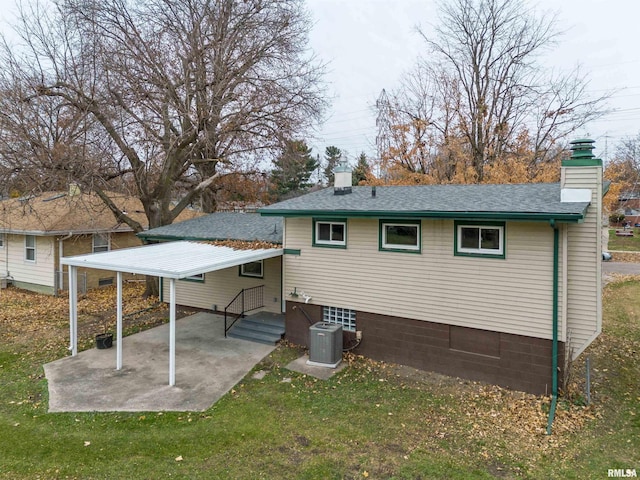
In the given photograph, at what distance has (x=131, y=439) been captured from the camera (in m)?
6.39

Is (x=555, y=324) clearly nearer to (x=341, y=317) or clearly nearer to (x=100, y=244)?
(x=341, y=317)

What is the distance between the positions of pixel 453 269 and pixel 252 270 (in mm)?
6925

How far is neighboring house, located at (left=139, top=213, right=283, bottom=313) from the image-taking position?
12.8 metres

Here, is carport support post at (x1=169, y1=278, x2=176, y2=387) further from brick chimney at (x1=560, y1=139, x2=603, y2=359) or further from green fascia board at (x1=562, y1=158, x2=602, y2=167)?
green fascia board at (x1=562, y1=158, x2=602, y2=167)

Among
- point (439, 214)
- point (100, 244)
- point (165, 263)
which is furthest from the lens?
point (100, 244)

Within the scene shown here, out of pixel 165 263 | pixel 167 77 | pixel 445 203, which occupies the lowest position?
pixel 165 263

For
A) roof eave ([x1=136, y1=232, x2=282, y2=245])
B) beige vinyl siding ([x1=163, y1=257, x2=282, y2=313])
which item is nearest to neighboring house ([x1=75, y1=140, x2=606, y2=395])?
roof eave ([x1=136, y1=232, x2=282, y2=245])

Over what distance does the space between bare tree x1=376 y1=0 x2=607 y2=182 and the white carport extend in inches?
573

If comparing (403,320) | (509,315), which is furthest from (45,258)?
(509,315)

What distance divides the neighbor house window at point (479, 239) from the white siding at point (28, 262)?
16.8m

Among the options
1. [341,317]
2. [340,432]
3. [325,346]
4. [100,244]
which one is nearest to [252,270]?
[341,317]

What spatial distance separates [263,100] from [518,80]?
14.4 meters

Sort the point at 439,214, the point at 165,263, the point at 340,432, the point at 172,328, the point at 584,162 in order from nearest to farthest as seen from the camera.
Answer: the point at 340,432, the point at 584,162, the point at 172,328, the point at 439,214, the point at 165,263

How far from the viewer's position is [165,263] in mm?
9281
